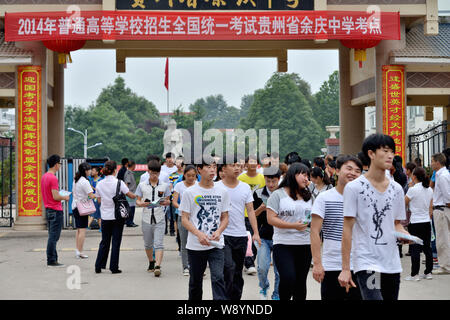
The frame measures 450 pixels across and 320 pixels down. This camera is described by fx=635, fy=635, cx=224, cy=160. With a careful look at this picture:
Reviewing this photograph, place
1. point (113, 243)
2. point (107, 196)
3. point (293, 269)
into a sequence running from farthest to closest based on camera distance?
point (107, 196) → point (113, 243) → point (293, 269)

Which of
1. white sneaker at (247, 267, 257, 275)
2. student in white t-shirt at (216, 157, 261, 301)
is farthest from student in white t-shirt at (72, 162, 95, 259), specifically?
student in white t-shirt at (216, 157, 261, 301)

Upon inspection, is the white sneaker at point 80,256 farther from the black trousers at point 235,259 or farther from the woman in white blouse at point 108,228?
the black trousers at point 235,259

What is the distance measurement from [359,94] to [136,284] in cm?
1200

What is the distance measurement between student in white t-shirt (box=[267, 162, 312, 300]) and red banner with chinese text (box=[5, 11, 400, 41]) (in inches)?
380

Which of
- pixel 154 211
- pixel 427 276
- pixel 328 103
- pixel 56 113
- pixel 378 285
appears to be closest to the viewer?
pixel 378 285

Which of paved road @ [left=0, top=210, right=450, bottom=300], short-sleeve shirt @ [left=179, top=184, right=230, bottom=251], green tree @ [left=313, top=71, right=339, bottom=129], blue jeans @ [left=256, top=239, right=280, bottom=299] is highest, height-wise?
green tree @ [left=313, top=71, right=339, bottom=129]

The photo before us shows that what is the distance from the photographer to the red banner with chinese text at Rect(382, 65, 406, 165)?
16.2 meters

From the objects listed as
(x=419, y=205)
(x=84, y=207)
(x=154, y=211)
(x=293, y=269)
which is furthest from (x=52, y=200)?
(x=419, y=205)

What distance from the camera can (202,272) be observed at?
6270 millimetres

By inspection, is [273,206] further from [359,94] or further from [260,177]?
[359,94]

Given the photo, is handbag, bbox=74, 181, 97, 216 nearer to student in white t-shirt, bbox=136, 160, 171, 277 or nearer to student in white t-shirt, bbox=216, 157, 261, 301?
student in white t-shirt, bbox=136, 160, 171, 277

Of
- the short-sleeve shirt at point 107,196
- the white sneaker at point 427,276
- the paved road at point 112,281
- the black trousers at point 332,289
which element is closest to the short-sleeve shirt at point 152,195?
the short-sleeve shirt at point 107,196

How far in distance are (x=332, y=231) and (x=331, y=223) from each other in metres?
0.07

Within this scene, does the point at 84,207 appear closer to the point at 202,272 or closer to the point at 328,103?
the point at 202,272
